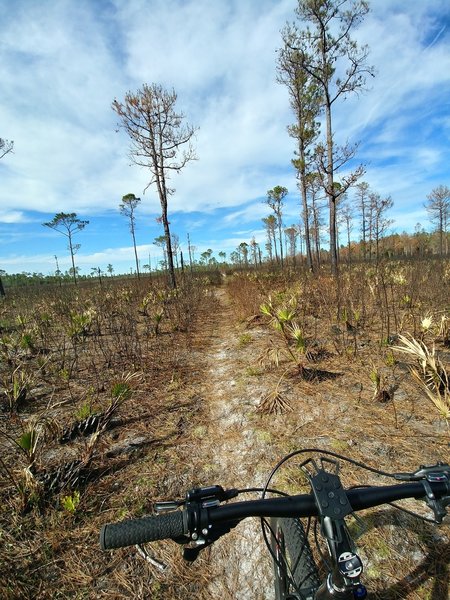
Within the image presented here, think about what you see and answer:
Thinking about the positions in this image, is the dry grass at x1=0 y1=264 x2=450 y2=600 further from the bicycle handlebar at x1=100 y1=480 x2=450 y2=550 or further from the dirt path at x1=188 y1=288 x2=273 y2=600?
the bicycle handlebar at x1=100 y1=480 x2=450 y2=550

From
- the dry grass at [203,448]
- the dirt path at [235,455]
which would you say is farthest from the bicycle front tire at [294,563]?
the dry grass at [203,448]

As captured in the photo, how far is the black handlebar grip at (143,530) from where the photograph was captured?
777mm

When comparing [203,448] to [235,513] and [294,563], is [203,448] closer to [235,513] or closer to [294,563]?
[294,563]

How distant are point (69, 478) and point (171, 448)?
92 centimetres

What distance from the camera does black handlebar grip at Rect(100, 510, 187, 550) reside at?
0.78m

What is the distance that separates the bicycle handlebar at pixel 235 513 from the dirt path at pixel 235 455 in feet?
4.07

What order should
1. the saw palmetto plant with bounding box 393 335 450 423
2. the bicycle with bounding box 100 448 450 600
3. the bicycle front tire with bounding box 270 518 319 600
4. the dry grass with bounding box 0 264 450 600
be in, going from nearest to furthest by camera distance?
the bicycle with bounding box 100 448 450 600
the bicycle front tire with bounding box 270 518 319 600
the dry grass with bounding box 0 264 450 600
the saw palmetto plant with bounding box 393 335 450 423

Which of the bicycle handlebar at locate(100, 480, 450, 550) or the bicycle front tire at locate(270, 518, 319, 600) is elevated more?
the bicycle handlebar at locate(100, 480, 450, 550)

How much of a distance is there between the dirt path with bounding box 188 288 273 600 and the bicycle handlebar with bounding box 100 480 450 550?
1240 mm

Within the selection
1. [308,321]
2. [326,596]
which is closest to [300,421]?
[326,596]

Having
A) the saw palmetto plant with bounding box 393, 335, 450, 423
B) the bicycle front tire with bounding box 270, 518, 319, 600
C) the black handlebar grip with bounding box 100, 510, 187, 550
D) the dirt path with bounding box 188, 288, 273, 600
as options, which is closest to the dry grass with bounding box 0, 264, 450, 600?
the dirt path with bounding box 188, 288, 273, 600

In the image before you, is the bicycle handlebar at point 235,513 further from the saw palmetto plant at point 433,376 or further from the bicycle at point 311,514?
the saw palmetto plant at point 433,376

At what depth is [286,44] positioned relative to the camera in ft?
37.1

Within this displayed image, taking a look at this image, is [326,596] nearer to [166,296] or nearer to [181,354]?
[181,354]
